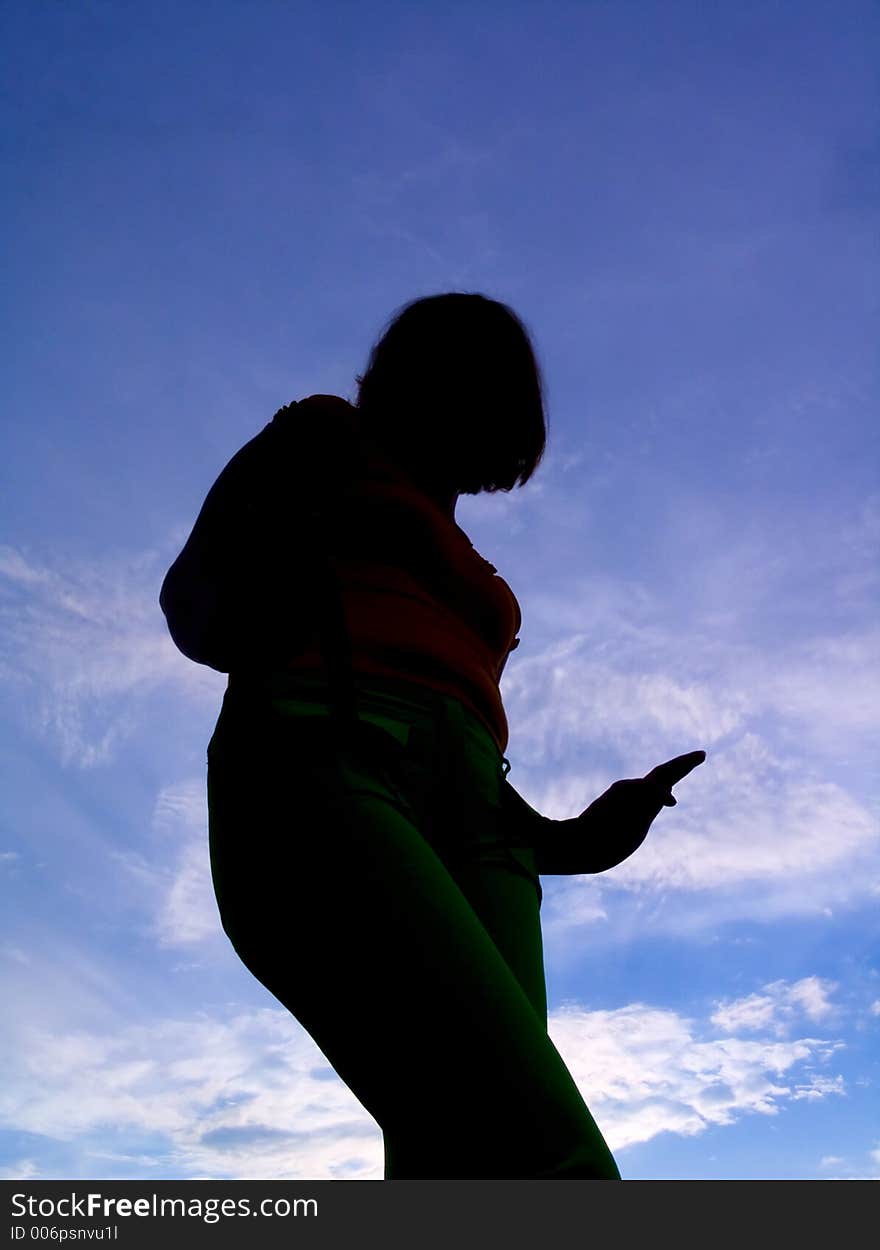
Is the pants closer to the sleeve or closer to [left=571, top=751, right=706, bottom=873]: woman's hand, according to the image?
the sleeve

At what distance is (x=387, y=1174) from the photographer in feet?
4.69

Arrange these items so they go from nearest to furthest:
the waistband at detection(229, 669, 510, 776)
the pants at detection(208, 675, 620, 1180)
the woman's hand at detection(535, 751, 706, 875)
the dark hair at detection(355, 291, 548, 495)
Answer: the pants at detection(208, 675, 620, 1180) < the waistband at detection(229, 669, 510, 776) < the woman's hand at detection(535, 751, 706, 875) < the dark hair at detection(355, 291, 548, 495)

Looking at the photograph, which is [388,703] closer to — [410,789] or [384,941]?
[410,789]

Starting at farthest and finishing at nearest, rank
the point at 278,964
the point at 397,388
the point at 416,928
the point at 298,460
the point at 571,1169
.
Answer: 1. the point at 397,388
2. the point at 298,460
3. the point at 278,964
4. the point at 416,928
5. the point at 571,1169

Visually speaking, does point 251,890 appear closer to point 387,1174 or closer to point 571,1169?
point 387,1174

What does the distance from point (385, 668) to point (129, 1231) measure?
3.56ft

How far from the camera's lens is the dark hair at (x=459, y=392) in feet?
7.39

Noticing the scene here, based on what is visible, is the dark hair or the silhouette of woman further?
the dark hair

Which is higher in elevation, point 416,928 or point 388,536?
point 388,536

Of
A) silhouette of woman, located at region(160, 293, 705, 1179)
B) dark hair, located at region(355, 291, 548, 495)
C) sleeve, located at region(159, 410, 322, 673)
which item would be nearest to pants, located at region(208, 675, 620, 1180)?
silhouette of woman, located at region(160, 293, 705, 1179)

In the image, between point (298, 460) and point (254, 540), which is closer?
point (254, 540)

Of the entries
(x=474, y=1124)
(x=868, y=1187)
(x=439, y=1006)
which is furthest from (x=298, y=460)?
(x=868, y=1187)

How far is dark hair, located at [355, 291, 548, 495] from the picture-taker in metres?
2.25

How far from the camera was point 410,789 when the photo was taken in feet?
5.44
